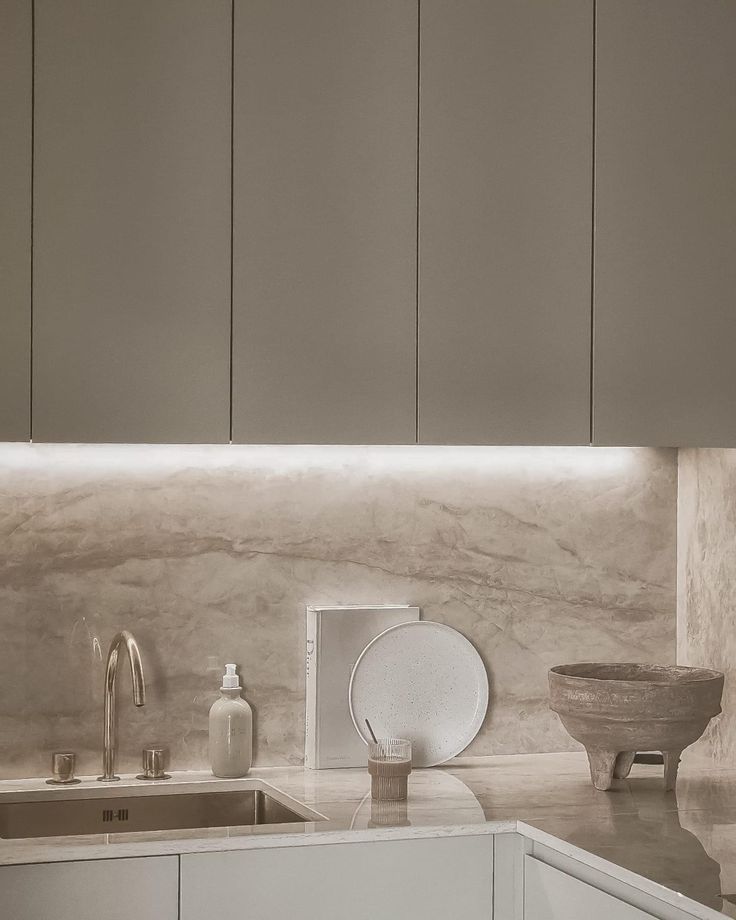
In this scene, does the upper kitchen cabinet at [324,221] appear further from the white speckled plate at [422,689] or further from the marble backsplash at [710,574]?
the marble backsplash at [710,574]

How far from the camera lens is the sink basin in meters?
2.58

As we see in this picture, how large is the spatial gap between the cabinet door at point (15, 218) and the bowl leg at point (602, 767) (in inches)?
52.0

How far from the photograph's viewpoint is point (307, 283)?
8.73 feet

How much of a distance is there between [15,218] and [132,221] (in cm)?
22

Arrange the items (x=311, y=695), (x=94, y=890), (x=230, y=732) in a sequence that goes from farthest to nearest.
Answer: (x=311, y=695) → (x=230, y=732) → (x=94, y=890)

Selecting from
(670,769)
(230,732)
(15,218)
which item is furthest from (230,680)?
(15,218)

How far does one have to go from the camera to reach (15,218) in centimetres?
252

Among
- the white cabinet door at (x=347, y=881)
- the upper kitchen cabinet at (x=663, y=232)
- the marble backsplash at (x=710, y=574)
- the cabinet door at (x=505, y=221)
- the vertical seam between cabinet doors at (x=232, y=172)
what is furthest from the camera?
the marble backsplash at (x=710, y=574)

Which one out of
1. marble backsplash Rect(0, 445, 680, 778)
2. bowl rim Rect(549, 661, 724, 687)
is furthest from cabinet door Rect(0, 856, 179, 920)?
bowl rim Rect(549, 661, 724, 687)

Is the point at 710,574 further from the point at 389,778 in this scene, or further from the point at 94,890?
the point at 94,890

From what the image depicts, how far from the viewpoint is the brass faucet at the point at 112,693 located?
8.72 feet

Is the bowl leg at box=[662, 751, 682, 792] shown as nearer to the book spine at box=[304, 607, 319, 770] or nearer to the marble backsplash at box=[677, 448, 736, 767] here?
the marble backsplash at box=[677, 448, 736, 767]

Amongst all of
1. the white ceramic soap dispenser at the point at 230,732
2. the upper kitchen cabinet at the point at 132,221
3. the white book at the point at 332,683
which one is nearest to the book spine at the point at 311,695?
the white book at the point at 332,683

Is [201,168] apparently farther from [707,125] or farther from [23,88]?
[707,125]
